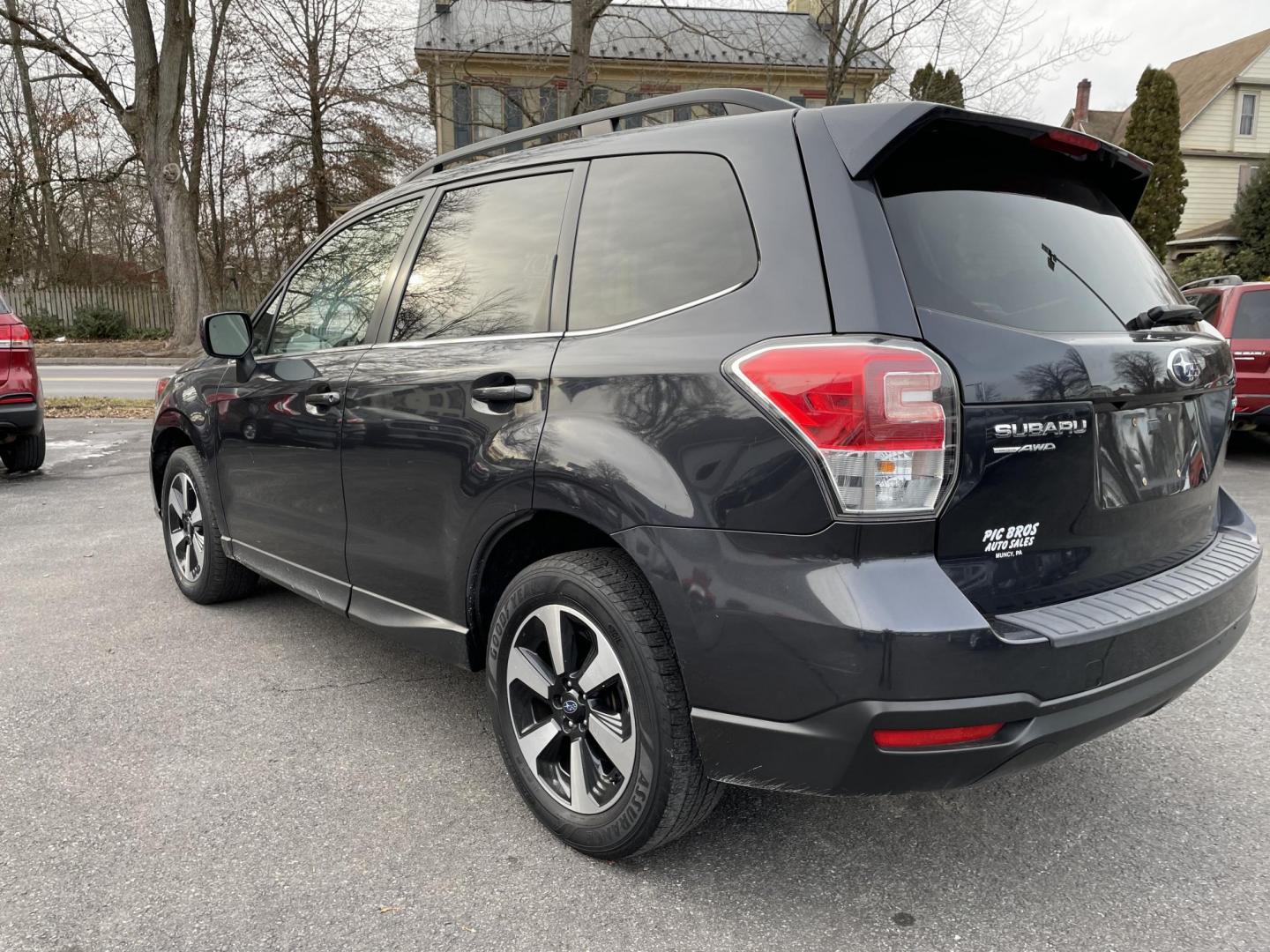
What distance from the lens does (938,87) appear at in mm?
16328

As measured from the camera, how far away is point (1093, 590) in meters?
2.03

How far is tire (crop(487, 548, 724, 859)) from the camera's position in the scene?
6.75 ft

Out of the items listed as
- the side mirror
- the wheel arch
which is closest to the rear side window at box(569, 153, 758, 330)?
the wheel arch

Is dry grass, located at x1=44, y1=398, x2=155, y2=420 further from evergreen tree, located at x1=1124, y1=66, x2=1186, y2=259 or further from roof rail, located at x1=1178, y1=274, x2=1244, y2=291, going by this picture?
evergreen tree, located at x1=1124, y1=66, x2=1186, y2=259

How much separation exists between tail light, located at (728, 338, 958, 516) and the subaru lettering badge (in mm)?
774

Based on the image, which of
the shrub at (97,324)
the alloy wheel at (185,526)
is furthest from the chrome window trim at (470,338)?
the shrub at (97,324)

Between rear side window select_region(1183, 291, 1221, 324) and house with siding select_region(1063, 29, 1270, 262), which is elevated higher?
house with siding select_region(1063, 29, 1270, 262)

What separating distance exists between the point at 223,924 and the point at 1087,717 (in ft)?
6.43

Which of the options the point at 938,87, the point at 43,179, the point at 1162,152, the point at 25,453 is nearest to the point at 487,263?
the point at 25,453

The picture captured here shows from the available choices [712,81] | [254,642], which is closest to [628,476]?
[254,642]

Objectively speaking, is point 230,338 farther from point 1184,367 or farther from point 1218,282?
point 1218,282

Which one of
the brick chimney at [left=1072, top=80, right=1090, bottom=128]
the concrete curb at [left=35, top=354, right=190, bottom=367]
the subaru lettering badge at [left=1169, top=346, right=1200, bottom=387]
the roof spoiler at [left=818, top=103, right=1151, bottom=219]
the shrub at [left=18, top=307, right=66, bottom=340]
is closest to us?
the roof spoiler at [left=818, top=103, right=1151, bottom=219]

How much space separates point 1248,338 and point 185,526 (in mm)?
8706

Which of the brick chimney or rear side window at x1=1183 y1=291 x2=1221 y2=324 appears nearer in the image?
rear side window at x1=1183 y1=291 x2=1221 y2=324
